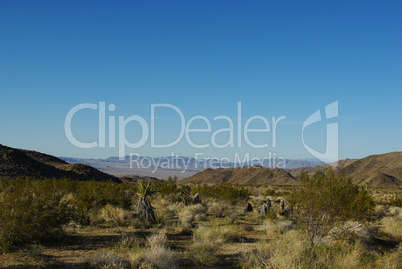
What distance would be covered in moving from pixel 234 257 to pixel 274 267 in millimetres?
3320

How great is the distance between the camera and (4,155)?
42.4 meters

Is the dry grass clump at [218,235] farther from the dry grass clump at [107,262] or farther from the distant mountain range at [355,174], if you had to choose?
the distant mountain range at [355,174]

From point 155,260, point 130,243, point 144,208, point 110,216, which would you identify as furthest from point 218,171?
point 155,260

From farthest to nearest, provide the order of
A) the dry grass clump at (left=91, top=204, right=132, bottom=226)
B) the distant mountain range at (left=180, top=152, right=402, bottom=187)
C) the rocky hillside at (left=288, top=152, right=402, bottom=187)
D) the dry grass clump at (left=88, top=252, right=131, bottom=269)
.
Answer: the distant mountain range at (left=180, top=152, right=402, bottom=187), the rocky hillside at (left=288, top=152, right=402, bottom=187), the dry grass clump at (left=91, top=204, right=132, bottom=226), the dry grass clump at (left=88, top=252, right=131, bottom=269)

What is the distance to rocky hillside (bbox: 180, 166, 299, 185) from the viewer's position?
87.9 m

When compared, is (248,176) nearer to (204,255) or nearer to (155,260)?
(204,255)

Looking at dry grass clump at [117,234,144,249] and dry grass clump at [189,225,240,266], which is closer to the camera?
dry grass clump at [189,225,240,266]

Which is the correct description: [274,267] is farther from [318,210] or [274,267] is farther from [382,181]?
[382,181]

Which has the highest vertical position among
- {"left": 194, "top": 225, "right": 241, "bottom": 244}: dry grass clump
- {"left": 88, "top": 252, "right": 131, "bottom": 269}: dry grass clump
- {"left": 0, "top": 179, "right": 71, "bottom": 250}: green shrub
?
{"left": 0, "top": 179, "right": 71, "bottom": 250}: green shrub

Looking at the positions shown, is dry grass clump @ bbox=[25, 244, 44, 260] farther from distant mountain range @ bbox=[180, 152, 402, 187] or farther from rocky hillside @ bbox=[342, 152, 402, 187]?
distant mountain range @ bbox=[180, 152, 402, 187]

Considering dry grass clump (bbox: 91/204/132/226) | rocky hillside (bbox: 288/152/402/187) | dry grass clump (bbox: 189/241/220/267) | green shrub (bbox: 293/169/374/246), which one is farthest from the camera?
rocky hillside (bbox: 288/152/402/187)

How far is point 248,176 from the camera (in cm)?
9350

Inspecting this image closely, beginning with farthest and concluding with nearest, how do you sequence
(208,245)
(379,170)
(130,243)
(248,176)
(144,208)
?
(248,176), (379,170), (144,208), (130,243), (208,245)

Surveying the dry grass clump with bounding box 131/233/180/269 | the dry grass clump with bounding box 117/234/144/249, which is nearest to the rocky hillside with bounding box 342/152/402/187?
the dry grass clump with bounding box 117/234/144/249
